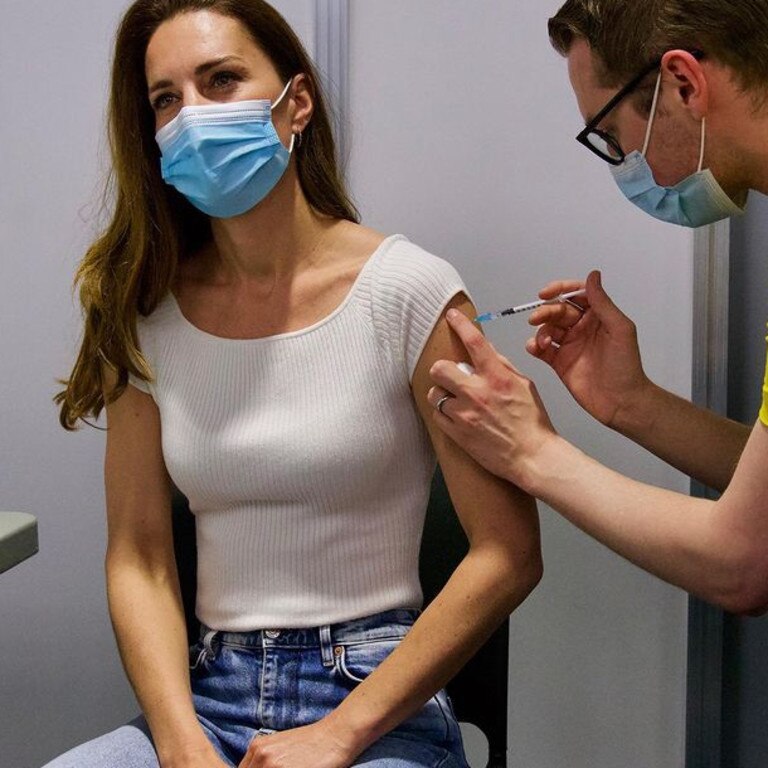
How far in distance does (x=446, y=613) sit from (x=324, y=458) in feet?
0.79

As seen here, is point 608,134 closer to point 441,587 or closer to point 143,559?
point 441,587

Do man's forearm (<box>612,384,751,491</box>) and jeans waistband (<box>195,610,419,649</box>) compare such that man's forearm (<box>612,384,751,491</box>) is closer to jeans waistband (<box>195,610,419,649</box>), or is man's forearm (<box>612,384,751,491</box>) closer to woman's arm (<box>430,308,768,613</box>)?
woman's arm (<box>430,308,768,613</box>)

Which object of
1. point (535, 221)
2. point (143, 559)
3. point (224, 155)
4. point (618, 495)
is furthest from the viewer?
point (535, 221)

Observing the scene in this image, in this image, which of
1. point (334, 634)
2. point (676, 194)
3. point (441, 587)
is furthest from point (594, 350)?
point (334, 634)

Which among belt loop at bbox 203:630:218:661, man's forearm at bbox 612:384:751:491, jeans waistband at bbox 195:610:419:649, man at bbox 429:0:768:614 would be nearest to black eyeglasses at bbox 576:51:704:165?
man at bbox 429:0:768:614

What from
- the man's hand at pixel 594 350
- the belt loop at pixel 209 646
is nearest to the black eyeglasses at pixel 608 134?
the man's hand at pixel 594 350

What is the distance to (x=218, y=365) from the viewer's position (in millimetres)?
1386

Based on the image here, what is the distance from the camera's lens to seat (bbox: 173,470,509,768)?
1434 millimetres

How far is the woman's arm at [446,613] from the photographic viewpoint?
120 cm

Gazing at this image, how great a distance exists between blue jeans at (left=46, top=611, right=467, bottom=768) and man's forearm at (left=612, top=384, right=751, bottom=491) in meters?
0.42

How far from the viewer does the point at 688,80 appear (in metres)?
1.11

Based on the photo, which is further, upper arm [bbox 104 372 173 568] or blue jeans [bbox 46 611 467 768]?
upper arm [bbox 104 372 173 568]

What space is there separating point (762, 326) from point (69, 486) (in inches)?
49.7

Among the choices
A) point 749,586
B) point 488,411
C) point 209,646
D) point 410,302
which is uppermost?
point 410,302
